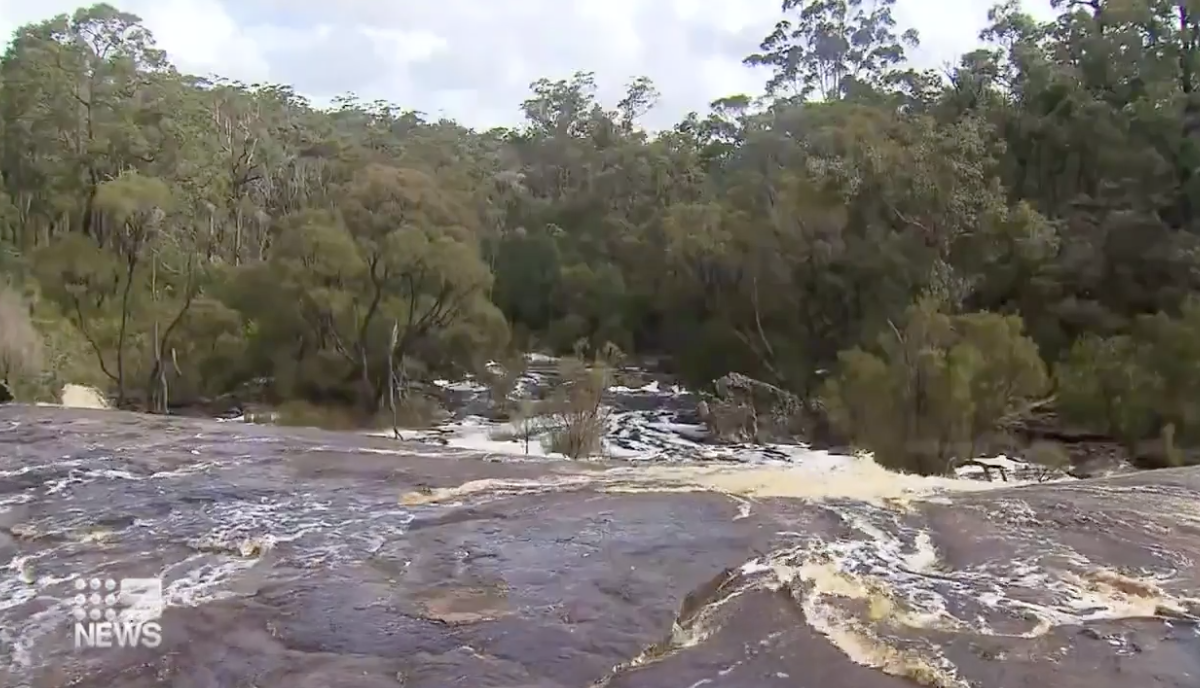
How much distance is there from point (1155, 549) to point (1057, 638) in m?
1.30

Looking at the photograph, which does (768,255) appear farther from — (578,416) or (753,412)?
(578,416)

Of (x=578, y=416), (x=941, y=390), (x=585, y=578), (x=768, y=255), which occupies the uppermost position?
(x=768, y=255)

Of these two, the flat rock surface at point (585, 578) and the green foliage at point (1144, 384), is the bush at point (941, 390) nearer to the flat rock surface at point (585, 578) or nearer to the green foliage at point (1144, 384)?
the green foliage at point (1144, 384)

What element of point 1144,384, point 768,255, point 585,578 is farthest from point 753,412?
point 585,578

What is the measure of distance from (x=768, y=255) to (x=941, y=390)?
414 inches

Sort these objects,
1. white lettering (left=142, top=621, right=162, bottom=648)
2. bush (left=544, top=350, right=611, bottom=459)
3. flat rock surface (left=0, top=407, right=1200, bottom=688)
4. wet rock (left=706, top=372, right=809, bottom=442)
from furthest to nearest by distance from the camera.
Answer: wet rock (left=706, top=372, right=809, bottom=442) → bush (left=544, top=350, right=611, bottom=459) → white lettering (left=142, top=621, right=162, bottom=648) → flat rock surface (left=0, top=407, right=1200, bottom=688)

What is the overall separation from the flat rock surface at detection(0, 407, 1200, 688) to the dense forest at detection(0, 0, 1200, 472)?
8356mm

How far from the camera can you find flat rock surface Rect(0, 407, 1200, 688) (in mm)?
3461

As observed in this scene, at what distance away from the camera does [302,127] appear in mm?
37281

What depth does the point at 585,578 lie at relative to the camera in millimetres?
4246

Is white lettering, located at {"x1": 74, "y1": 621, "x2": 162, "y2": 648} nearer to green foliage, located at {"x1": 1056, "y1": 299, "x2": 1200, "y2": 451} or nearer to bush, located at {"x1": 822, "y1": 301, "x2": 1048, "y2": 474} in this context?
bush, located at {"x1": 822, "y1": 301, "x2": 1048, "y2": 474}

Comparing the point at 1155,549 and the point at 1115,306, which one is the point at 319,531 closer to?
the point at 1155,549

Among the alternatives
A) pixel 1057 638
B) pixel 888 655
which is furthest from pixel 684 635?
pixel 1057 638

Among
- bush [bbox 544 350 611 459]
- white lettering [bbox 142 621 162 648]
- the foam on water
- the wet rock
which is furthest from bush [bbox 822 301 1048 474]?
the foam on water
